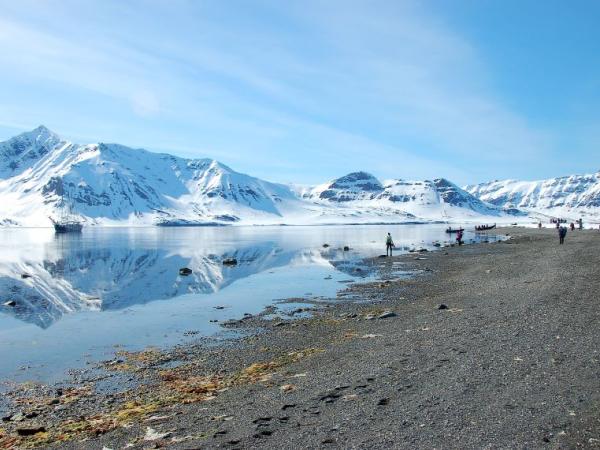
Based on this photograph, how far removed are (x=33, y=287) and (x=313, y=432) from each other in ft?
136

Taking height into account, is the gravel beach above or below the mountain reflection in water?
above

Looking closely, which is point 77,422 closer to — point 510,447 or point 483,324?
point 510,447

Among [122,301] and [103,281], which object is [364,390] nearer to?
[122,301]

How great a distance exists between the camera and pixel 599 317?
18.7 meters

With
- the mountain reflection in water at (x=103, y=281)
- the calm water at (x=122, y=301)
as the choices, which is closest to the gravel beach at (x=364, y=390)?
the calm water at (x=122, y=301)

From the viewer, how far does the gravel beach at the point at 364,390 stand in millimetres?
10234

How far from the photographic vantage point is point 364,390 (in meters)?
12.9

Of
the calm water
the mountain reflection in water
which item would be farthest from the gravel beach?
the mountain reflection in water

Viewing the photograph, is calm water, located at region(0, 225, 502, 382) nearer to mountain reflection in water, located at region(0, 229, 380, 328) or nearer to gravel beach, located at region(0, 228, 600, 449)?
mountain reflection in water, located at region(0, 229, 380, 328)

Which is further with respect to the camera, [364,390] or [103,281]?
[103,281]

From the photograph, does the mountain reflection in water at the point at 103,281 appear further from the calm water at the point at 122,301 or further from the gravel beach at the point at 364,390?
the gravel beach at the point at 364,390

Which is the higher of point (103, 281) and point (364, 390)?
point (364, 390)

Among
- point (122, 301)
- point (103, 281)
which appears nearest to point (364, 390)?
point (122, 301)

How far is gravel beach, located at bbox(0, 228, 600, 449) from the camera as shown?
403 inches
